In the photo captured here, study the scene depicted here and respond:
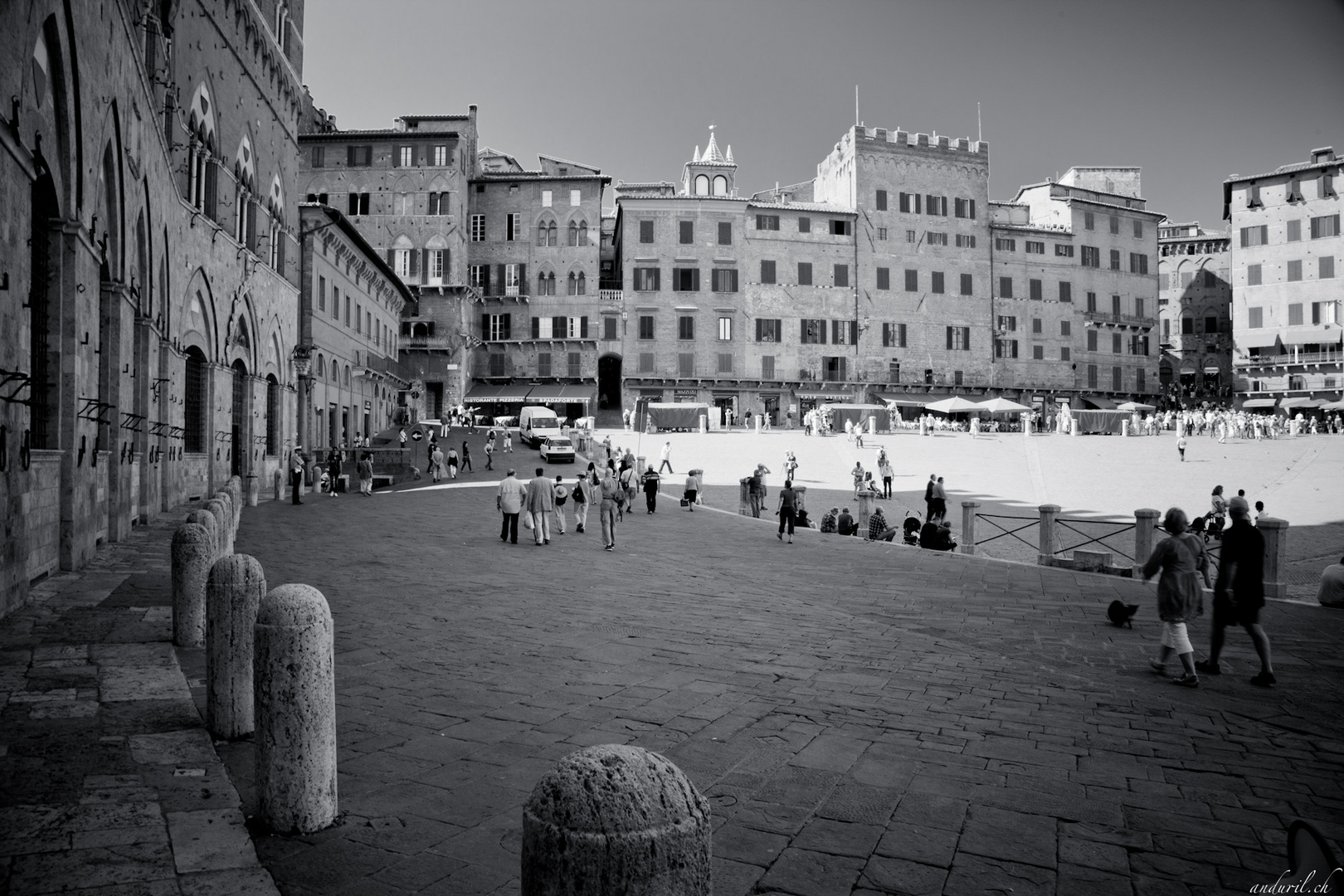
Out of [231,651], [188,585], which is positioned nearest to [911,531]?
[188,585]

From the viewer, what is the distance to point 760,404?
2218 inches

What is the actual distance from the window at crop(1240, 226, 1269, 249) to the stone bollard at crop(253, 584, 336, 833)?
233ft

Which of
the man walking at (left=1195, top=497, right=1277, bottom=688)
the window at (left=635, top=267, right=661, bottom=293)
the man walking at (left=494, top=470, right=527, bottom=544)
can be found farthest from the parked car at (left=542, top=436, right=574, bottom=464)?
the man walking at (left=1195, top=497, right=1277, bottom=688)

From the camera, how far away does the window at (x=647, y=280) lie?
5538cm

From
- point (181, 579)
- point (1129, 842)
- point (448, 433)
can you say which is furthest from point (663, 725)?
point (448, 433)

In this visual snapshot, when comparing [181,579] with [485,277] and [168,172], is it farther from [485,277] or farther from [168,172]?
[485,277]

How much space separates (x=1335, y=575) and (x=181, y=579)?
12606 millimetres

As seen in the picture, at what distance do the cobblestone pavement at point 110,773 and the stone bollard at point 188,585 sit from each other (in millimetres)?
183

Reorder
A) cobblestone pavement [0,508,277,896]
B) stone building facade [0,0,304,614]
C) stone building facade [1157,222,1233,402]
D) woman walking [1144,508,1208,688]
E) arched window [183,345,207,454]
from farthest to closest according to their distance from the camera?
1. stone building facade [1157,222,1233,402]
2. arched window [183,345,207,454]
3. stone building facade [0,0,304,614]
4. woman walking [1144,508,1208,688]
5. cobblestone pavement [0,508,277,896]

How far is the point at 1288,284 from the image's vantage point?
5741 cm

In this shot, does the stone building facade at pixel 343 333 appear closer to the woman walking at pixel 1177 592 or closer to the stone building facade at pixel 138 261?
→ the stone building facade at pixel 138 261

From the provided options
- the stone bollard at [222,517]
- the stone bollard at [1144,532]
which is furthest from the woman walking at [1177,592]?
the stone bollard at [222,517]

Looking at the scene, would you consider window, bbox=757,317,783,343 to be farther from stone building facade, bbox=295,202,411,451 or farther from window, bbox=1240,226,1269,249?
window, bbox=1240,226,1269,249

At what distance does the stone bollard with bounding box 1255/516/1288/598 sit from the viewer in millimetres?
12258
